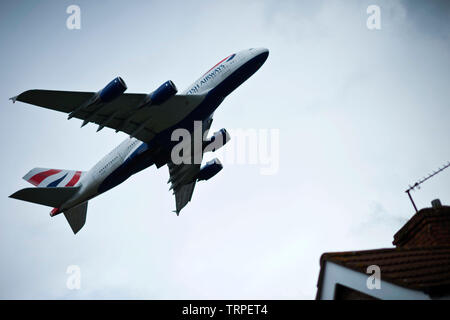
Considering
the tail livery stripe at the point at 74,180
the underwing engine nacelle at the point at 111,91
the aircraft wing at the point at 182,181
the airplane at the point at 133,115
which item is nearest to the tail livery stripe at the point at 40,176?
the airplane at the point at 133,115

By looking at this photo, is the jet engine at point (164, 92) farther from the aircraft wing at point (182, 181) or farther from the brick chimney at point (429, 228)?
the brick chimney at point (429, 228)

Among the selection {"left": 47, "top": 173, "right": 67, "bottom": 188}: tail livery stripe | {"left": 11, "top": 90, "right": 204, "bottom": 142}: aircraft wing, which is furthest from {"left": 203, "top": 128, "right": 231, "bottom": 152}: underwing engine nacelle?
{"left": 47, "top": 173, "right": 67, "bottom": 188}: tail livery stripe

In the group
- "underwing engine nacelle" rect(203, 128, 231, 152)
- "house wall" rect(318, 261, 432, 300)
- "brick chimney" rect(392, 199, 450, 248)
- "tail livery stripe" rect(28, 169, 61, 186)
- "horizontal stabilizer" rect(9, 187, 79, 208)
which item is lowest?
"house wall" rect(318, 261, 432, 300)

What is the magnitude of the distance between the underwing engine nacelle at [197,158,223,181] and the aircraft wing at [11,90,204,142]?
6.94 m

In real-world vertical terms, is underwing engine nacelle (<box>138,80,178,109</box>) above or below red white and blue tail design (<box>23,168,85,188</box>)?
above

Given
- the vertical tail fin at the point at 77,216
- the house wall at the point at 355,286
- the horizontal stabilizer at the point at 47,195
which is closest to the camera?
the house wall at the point at 355,286

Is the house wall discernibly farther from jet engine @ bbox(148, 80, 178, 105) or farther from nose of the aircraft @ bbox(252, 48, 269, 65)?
nose of the aircraft @ bbox(252, 48, 269, 65)

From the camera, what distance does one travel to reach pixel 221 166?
3256 centimetres

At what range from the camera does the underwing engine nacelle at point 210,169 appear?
106 feet

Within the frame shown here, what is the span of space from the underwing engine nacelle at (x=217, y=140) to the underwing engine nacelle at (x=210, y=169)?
2080mm

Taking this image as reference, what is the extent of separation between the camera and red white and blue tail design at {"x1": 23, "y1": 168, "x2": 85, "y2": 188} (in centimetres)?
2903

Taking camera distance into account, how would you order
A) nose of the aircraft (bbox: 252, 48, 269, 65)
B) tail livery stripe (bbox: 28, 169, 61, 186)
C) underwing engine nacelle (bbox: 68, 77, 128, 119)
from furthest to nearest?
tail livery stripe (bbox: 28, 169, 61, 186), nose of the aircraft (bbox: 252, 48, 269, 65), underwing engine nacelle (bbox: 68, 77, 128, 119)

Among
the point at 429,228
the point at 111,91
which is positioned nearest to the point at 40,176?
the point at 111,91

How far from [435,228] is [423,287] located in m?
4.77
